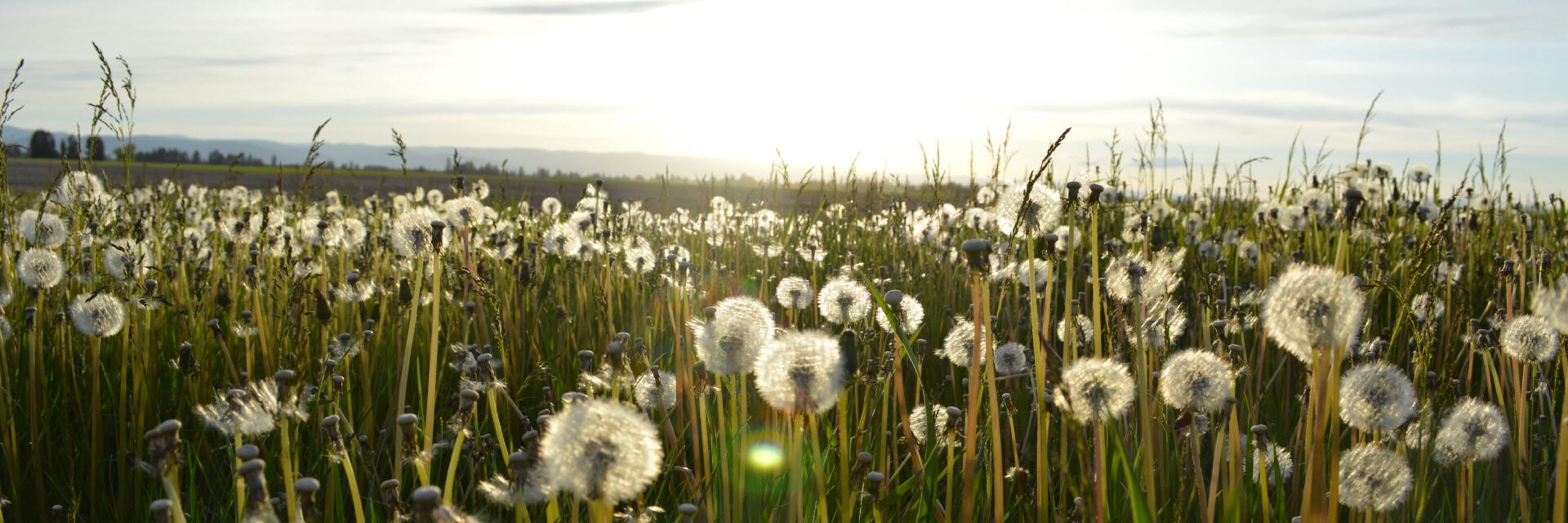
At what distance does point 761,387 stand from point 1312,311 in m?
0.76

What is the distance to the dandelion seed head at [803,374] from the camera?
1498 millimetres

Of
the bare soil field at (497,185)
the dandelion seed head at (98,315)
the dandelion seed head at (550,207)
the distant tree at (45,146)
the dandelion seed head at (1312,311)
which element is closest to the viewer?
the dandelion seed head at (1312,311)

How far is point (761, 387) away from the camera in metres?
1.58

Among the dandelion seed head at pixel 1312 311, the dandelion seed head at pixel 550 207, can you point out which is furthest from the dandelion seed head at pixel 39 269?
the dandelion seed head at pixel 550 207

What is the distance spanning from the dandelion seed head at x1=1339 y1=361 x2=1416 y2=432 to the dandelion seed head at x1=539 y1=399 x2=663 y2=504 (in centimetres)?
122

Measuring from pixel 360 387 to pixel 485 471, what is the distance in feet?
3.40

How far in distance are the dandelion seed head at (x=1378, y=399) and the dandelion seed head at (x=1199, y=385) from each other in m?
0.19

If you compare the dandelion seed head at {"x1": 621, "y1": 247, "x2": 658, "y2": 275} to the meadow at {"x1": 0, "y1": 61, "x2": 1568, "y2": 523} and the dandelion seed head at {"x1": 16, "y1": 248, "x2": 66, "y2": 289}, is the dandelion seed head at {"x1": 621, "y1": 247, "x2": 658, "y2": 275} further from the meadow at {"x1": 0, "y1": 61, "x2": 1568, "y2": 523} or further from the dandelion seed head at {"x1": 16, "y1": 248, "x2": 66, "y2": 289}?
the dandelion seed head at {"x1": 16, "y1": 248, "x2": 66, "y2": 289}

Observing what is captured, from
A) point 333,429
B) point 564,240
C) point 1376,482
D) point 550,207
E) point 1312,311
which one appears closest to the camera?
point 1312,311

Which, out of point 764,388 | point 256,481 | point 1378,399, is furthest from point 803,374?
point 1378,399

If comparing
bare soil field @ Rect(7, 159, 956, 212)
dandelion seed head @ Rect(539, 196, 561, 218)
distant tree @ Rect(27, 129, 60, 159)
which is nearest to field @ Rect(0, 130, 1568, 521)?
bare soil field @ Rect(7, 159, 956, 212)

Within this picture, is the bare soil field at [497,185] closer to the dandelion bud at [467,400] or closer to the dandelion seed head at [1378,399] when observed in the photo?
the dandelion bud at [467,400]

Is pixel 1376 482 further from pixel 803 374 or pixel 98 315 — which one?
pixel 98 315

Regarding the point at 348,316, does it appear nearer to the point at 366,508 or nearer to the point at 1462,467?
the point at 366,508
